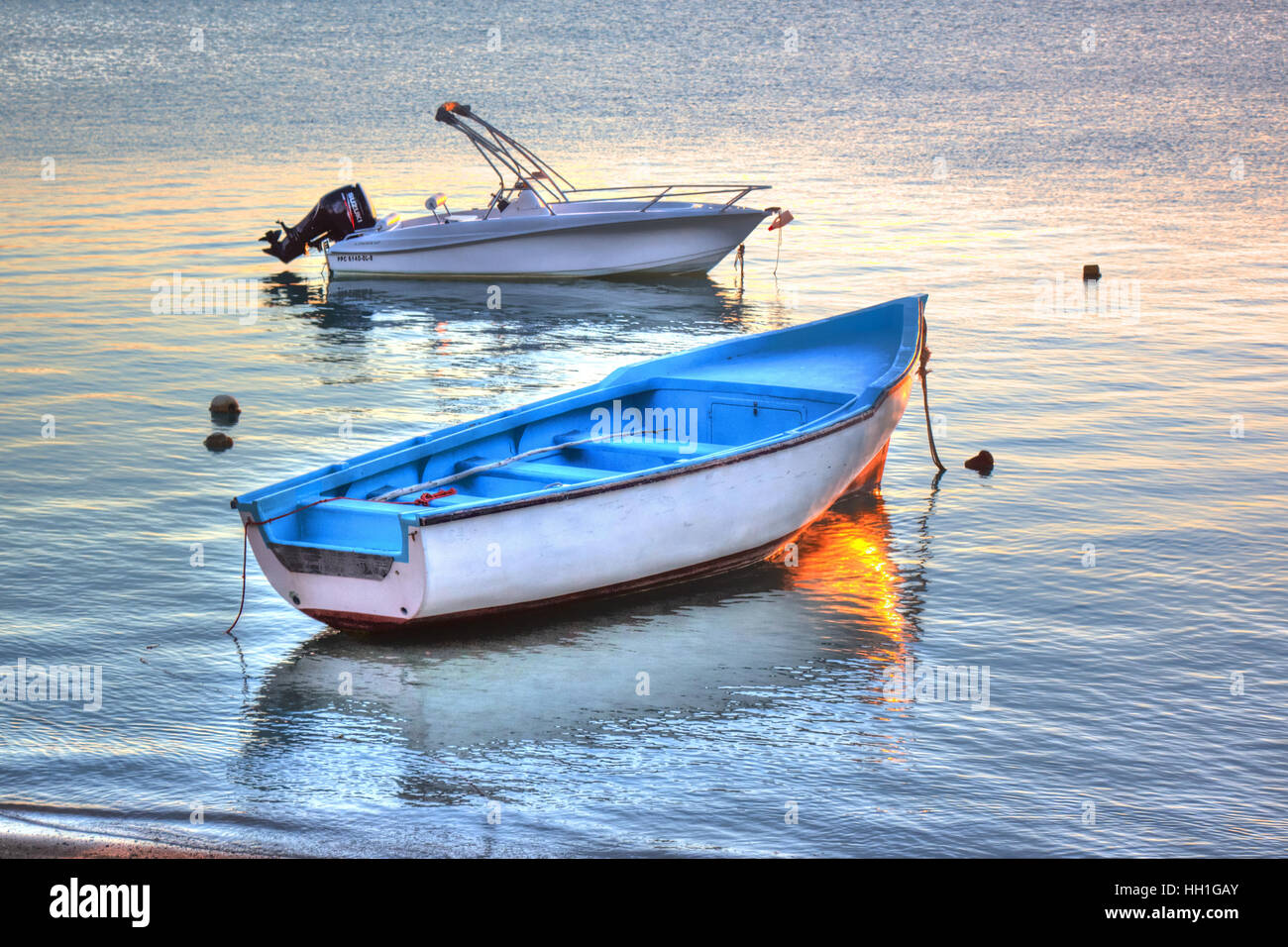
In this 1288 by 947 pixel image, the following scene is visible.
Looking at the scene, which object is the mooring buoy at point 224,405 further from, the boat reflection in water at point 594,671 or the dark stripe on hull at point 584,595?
the dark stripe on hull at point 584,595

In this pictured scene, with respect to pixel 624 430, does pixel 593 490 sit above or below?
below

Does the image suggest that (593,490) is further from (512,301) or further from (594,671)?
(512,301)

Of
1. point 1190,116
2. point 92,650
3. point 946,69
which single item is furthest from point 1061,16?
point 92,650

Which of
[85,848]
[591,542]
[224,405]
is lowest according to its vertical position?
[85,848]

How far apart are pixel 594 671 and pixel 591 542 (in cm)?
74

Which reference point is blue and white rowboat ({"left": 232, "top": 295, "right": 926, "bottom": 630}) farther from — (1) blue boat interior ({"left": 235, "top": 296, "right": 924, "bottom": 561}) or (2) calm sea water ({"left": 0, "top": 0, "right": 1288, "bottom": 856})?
(2) calm sea water ({"left": 0, "top": 0, "right": 1288, "bottom": 856})

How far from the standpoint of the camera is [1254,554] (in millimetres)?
9328

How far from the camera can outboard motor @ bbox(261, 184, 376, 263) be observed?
67.7 ft

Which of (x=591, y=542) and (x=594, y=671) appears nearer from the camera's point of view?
(x=594, y=671)

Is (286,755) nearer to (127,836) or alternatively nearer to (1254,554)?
(127,836)

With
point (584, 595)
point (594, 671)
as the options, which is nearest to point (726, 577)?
point (584, 595)

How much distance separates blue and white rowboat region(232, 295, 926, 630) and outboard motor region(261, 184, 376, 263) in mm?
11243

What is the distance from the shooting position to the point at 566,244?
65.1ft

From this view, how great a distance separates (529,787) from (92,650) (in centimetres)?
292
